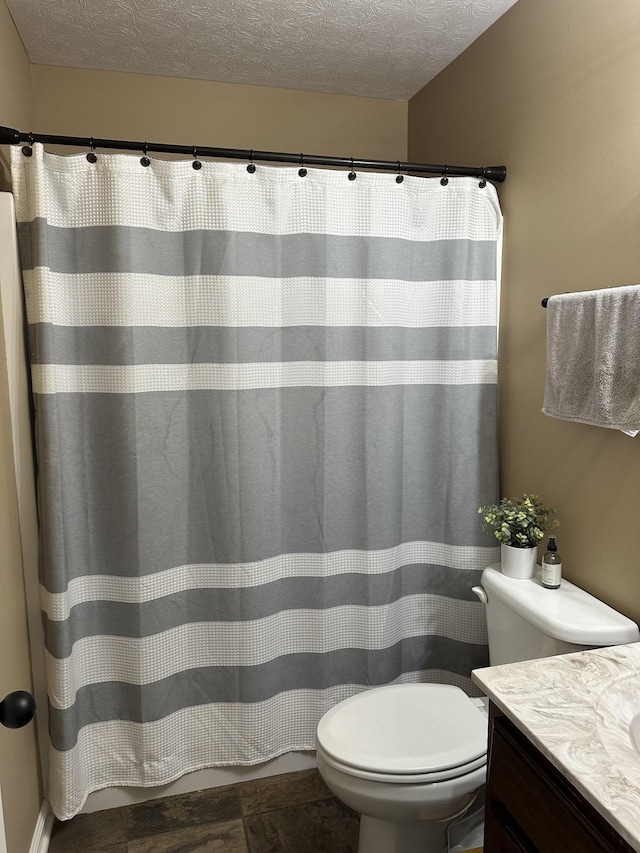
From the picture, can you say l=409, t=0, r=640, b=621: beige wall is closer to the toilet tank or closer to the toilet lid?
the toilet tank

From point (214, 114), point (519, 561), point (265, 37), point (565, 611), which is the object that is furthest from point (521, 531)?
point (214, 114)

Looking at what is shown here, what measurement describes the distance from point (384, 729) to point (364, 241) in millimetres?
1392

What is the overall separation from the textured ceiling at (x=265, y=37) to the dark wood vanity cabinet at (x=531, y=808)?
77.2 inches

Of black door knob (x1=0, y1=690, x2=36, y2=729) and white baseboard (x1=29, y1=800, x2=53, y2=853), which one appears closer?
black door knob (x1=0, y1=690, x2=36, y2=729)

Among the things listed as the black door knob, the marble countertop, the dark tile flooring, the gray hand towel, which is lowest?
the dark tile flooring

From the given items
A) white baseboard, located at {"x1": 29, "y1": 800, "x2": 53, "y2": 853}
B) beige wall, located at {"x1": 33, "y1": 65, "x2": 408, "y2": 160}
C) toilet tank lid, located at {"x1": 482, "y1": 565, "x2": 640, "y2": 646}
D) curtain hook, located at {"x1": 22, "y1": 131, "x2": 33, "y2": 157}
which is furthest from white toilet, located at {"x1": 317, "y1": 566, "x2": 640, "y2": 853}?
beige wall, located at {"x1": 33, "y1": 65, "x2": 408, "y2": 160}

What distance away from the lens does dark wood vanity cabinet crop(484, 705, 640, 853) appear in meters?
0.99

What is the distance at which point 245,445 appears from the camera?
1.98 m

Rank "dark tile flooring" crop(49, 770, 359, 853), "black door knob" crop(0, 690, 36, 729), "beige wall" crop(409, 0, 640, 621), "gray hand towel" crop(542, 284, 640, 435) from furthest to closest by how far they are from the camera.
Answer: "dark tile flooring" crop(49, 770, 359, 853) < "beige wall" crop(409, 0, 640, 621) < "gray hand towel" crop(542, 284, 640, 435) < "black door knob" crop(0, 690, 36, 729)

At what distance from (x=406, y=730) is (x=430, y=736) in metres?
0.06

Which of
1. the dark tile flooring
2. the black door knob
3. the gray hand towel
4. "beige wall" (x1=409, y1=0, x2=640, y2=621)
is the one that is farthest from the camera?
the dark tile flooring

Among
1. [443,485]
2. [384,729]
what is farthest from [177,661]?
[443,485]

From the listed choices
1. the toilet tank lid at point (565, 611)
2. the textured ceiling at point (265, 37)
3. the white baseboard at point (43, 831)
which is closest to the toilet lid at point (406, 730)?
the toilet tank lid at point (565, 611)

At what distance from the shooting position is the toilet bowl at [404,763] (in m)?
1.54
